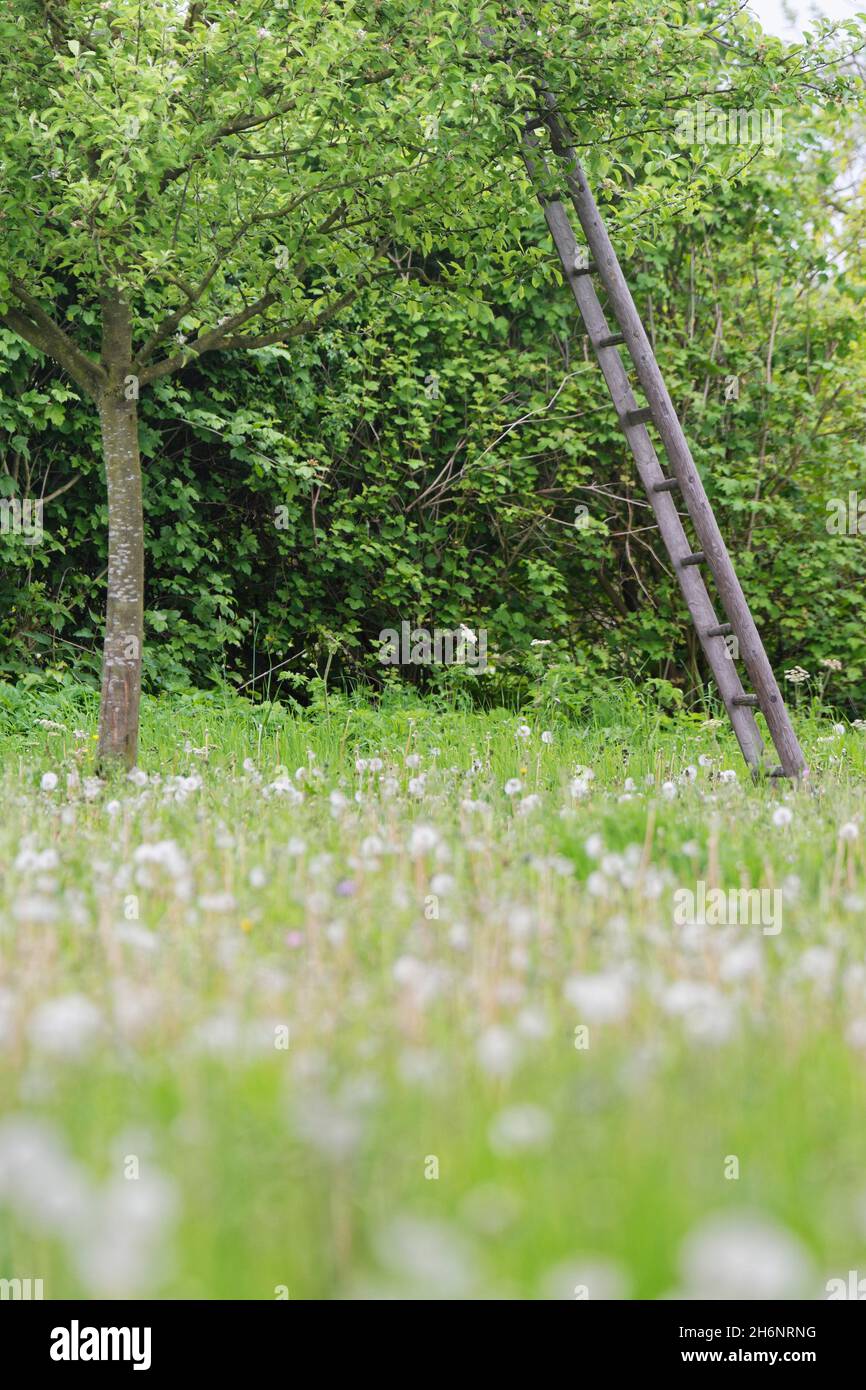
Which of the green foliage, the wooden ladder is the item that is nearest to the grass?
the wooden ladder

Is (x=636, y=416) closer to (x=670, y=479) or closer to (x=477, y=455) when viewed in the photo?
(x=670, y=479)

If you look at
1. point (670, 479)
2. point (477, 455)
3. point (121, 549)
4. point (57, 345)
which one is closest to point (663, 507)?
point (670, 479)

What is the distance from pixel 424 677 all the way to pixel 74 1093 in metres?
8.17

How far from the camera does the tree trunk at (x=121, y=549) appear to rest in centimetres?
609

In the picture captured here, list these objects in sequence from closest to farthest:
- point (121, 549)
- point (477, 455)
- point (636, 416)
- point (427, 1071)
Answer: point (427, 1071) → point (121, 549) → point (636, 416) → point (477, 455)

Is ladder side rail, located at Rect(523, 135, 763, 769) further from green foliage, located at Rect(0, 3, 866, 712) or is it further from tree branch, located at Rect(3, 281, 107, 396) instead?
tree branch, located at Rect(3, 281, 107, 396)

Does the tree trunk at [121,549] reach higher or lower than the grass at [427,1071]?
higher

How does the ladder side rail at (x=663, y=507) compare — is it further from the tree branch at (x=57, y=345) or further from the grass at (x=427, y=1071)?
the grass at (x=427, y=1071)

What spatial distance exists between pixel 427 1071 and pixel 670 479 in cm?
486

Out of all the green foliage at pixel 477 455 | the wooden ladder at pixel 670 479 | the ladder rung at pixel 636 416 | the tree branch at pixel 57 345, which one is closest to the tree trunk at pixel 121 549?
the tree branch at pixel 57 345

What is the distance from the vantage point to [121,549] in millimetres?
6109

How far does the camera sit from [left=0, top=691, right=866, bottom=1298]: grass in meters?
1.52

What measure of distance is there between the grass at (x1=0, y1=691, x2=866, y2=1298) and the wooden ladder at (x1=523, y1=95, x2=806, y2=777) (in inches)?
97.3

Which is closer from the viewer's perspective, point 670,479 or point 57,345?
point 57,345
